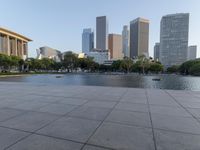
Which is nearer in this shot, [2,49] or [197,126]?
[197,126]

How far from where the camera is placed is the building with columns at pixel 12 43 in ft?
278

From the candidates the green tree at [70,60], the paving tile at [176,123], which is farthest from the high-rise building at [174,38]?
the paving tile at [176,123]

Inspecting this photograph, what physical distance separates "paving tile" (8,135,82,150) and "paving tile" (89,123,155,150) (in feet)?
1.36

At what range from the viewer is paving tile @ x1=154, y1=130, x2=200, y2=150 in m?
2.99

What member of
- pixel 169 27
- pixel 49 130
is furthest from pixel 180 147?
pixel 169 27

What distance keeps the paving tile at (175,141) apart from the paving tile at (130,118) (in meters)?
0.64

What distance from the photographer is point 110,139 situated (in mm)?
3293

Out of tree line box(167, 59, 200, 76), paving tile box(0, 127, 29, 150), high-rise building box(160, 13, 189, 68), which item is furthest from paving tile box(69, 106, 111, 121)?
high-rise building box(160, 13, 189, 68)

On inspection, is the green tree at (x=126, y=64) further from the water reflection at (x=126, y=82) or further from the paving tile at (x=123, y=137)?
the paving tile at (x=123, y=137)

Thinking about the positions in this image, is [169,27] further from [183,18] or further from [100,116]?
[100,116]

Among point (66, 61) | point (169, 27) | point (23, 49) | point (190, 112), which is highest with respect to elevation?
point (169, 27)

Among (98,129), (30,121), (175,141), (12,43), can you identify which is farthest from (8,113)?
(12,43)

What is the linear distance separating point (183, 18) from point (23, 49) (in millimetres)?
133280

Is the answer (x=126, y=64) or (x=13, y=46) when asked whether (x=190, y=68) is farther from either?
(x=13, y=46)
